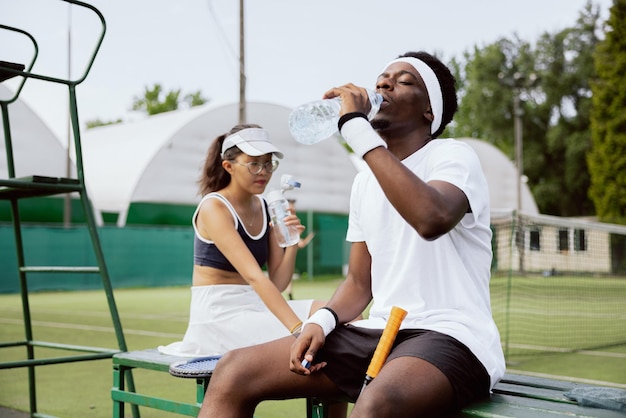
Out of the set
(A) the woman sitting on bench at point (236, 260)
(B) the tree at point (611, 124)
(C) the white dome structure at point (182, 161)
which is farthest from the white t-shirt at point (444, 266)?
(B) the tree at point (611, 124)

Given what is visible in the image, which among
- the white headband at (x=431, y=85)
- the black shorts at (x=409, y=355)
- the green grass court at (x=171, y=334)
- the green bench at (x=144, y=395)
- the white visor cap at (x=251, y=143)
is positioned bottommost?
the green grass court at (x=171, y=334)

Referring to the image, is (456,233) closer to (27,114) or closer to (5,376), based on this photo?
(5,376)

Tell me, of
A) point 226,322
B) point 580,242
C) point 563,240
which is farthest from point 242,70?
point 226,322

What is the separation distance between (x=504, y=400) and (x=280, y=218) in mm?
1855

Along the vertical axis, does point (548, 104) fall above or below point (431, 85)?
above

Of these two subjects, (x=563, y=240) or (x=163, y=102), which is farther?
(x=163, y=102)

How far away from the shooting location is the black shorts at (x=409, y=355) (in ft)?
7.34

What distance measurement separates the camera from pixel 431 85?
2680 millimetres

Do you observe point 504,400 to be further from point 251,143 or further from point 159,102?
point 159,102

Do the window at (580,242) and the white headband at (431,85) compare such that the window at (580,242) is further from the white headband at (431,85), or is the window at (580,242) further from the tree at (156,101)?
the tree at (156,101)

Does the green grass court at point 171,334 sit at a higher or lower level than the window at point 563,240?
lower

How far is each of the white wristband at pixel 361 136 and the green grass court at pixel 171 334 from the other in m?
3.23

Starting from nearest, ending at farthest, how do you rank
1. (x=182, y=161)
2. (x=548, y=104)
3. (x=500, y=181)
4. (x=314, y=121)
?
(x=314, y=121)
(x=182, y=161)
(x=500, y=181)
(x=548, y=104)

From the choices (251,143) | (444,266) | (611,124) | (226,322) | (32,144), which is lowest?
(226,322)
